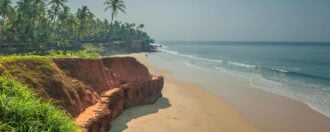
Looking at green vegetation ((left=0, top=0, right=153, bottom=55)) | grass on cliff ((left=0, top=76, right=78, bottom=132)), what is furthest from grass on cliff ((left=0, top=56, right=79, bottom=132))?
green vegetation ((left=0, top=0, right=153, bottom=55))

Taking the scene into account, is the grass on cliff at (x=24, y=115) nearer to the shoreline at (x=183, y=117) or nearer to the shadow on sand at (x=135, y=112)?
the shadow on sand at (x=135, y=112)

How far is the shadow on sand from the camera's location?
22000mm

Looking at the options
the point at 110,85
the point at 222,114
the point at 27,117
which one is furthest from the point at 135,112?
the point at 27,117

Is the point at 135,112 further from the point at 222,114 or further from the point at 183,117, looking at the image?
the point at 222,114

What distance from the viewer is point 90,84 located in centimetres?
2384

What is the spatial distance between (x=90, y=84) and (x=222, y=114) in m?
11.4

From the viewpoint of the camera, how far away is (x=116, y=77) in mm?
28156

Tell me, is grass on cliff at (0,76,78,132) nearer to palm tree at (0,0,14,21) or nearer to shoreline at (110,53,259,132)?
shoreline at (110,53,259,132)

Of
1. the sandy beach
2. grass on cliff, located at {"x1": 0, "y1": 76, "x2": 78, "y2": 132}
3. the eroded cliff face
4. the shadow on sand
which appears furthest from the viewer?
the sandy beach

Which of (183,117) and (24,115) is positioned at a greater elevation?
(24,115)

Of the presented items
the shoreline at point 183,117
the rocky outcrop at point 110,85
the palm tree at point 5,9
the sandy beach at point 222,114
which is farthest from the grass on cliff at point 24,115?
the palm tree at point 5,9

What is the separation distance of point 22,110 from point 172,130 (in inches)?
499

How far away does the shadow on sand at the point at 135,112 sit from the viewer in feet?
72.2

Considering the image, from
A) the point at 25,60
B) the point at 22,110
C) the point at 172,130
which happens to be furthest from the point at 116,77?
the point at 22,110
